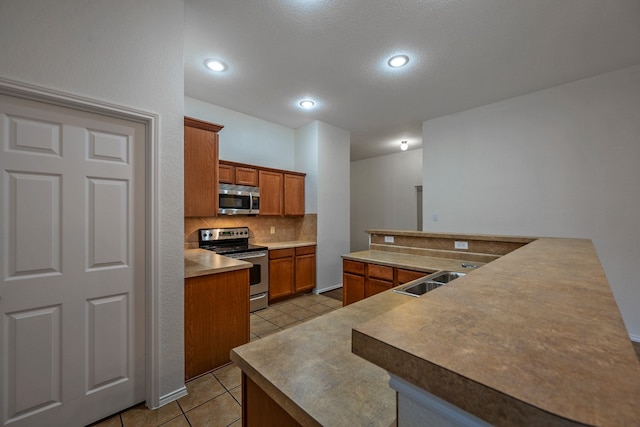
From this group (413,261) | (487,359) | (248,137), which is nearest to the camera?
(487,359)

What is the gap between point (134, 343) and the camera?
176 cm

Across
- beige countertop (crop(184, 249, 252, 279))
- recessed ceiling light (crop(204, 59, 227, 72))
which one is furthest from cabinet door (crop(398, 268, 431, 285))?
recessed ceiling light (crop(204, 59, 227, 72))

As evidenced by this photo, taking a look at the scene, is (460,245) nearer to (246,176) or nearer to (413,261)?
(413,261)

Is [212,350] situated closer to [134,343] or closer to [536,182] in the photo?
[134,343]

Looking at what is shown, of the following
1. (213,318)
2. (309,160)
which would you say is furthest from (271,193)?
(213,318)

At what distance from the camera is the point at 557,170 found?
320 cm

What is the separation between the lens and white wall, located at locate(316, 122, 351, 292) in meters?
4.51

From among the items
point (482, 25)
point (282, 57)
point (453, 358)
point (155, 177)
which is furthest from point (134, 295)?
point (482, 25)

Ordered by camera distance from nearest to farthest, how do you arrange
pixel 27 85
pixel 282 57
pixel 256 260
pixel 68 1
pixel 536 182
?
pixel 27 85 < pixel 68 1 < pixel 282 57 < pixel 536 182 < pixel 256 260

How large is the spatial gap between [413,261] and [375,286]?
46 centimetres

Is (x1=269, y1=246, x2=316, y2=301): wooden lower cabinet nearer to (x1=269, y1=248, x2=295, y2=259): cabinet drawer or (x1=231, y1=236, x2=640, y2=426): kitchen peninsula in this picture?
(x1=269, y1=248, x2=295, y2=259): cabinet drawer

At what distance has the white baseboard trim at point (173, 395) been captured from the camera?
1802mm

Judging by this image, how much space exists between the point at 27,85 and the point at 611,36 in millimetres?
4400

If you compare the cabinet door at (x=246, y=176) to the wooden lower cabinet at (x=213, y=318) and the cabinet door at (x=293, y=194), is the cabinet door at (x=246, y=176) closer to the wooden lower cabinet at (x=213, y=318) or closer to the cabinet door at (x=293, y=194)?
the cabinet door at (x=293, y=194)
